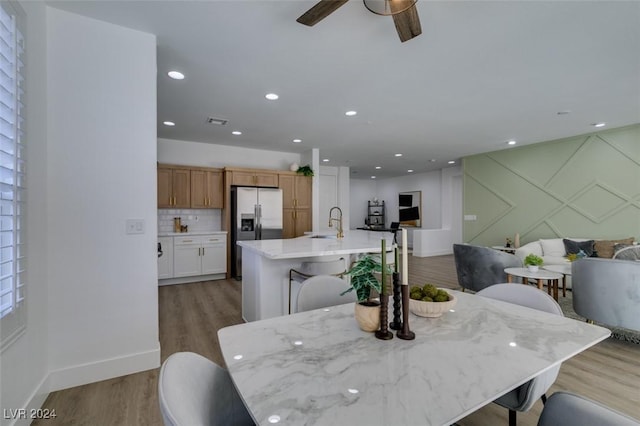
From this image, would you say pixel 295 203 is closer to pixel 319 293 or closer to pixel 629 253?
pixel 319 293

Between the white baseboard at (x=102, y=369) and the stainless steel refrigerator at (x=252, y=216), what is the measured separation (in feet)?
9.93

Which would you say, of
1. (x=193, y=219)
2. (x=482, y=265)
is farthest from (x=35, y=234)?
(x=482, y=265)

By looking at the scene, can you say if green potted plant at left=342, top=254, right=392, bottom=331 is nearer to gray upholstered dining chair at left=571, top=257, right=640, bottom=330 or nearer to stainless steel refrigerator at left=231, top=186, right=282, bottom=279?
gray upholstered dining chair at left=571, top=257, right=640, bottom=330

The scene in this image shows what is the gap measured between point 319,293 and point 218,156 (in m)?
4.86

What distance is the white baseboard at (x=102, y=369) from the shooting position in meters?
2.02

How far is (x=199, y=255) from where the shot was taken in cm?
521

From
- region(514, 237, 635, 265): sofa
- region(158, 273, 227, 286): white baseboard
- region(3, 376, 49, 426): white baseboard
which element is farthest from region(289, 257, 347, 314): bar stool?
region(514, 237, 635, 265): sofa

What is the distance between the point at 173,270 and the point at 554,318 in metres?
5.11

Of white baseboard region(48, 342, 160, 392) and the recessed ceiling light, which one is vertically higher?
the recessed ceiling light

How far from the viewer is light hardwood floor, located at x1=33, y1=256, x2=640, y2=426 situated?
178 cm

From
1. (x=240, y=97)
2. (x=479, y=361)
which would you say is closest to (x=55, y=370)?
(x=479, y=361)

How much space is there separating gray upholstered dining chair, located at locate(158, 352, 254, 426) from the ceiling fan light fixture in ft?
6.19

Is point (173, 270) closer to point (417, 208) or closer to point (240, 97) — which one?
point (240, 97)

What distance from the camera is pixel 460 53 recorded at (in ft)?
8.27
